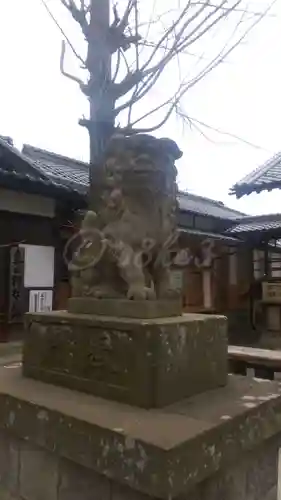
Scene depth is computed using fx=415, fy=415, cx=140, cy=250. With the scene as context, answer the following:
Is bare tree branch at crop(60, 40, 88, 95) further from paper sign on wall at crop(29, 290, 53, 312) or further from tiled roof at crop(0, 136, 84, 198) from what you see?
paper sign on wall at crop(29, 290, 53, 312)

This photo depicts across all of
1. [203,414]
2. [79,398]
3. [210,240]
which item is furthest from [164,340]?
[210,240]

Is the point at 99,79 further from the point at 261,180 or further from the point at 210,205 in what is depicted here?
the point at 210,205

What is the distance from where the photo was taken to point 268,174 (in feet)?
22.1

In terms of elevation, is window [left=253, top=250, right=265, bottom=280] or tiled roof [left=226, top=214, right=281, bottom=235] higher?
tiled roof [left=226, top=214, right=281, bottom=235]

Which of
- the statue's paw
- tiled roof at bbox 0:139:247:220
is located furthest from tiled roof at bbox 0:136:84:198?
the statue's paw

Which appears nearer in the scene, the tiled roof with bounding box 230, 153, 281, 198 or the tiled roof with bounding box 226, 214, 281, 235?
the tiled roof with bounding box 230, 153, 281, 198

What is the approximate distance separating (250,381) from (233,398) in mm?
449

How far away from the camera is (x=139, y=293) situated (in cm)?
219

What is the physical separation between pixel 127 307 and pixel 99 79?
3803 mm

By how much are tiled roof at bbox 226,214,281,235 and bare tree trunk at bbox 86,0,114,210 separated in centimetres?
767

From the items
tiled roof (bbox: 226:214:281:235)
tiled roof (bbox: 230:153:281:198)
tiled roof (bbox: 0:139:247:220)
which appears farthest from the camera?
tiled roof (bbox: 226:214:281:235)

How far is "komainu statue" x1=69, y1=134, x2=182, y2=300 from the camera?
227 centimetres

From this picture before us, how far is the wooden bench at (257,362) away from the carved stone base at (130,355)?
172 centimetres

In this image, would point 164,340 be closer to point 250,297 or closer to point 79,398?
point 79,398
